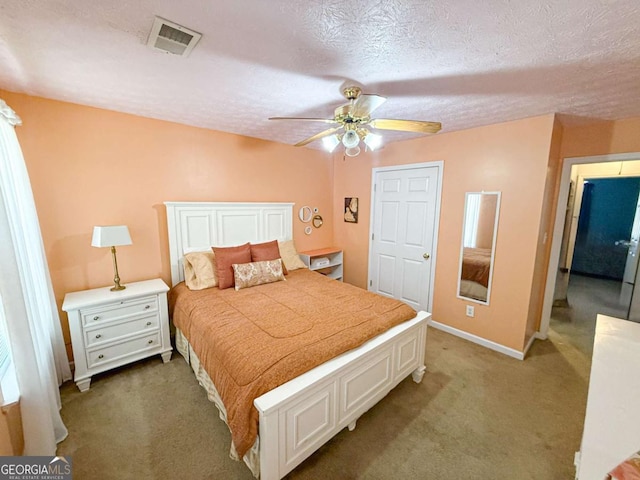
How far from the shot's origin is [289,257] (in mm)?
3451

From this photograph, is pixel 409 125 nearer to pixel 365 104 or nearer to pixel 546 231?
pixel 365 104

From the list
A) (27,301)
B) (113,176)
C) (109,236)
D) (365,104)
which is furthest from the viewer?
(113,176)

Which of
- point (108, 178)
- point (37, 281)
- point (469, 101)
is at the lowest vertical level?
point (37, 281)

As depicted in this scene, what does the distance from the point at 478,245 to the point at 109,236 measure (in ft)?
12.1

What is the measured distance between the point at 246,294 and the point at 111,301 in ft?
3.61

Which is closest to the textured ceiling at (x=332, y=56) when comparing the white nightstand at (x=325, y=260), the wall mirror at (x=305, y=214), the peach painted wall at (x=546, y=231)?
the peach painted wall at (x=546, y=231)

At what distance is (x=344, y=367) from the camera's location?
160 centimetres

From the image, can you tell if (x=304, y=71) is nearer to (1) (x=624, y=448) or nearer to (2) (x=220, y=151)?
(2) (x=220, y=151)

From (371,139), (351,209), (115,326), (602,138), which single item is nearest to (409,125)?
(371,139)

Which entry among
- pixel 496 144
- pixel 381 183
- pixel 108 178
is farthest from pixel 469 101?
pixel 108 178

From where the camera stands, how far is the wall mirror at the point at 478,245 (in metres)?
2.81

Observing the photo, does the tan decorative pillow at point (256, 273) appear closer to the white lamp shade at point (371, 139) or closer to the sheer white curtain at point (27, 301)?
the sheer white curtain at point (27, 301)

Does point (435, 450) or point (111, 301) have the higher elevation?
point (111, 301)

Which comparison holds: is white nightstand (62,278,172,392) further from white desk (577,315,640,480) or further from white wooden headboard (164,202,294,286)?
white desk (577,315,640,480)
